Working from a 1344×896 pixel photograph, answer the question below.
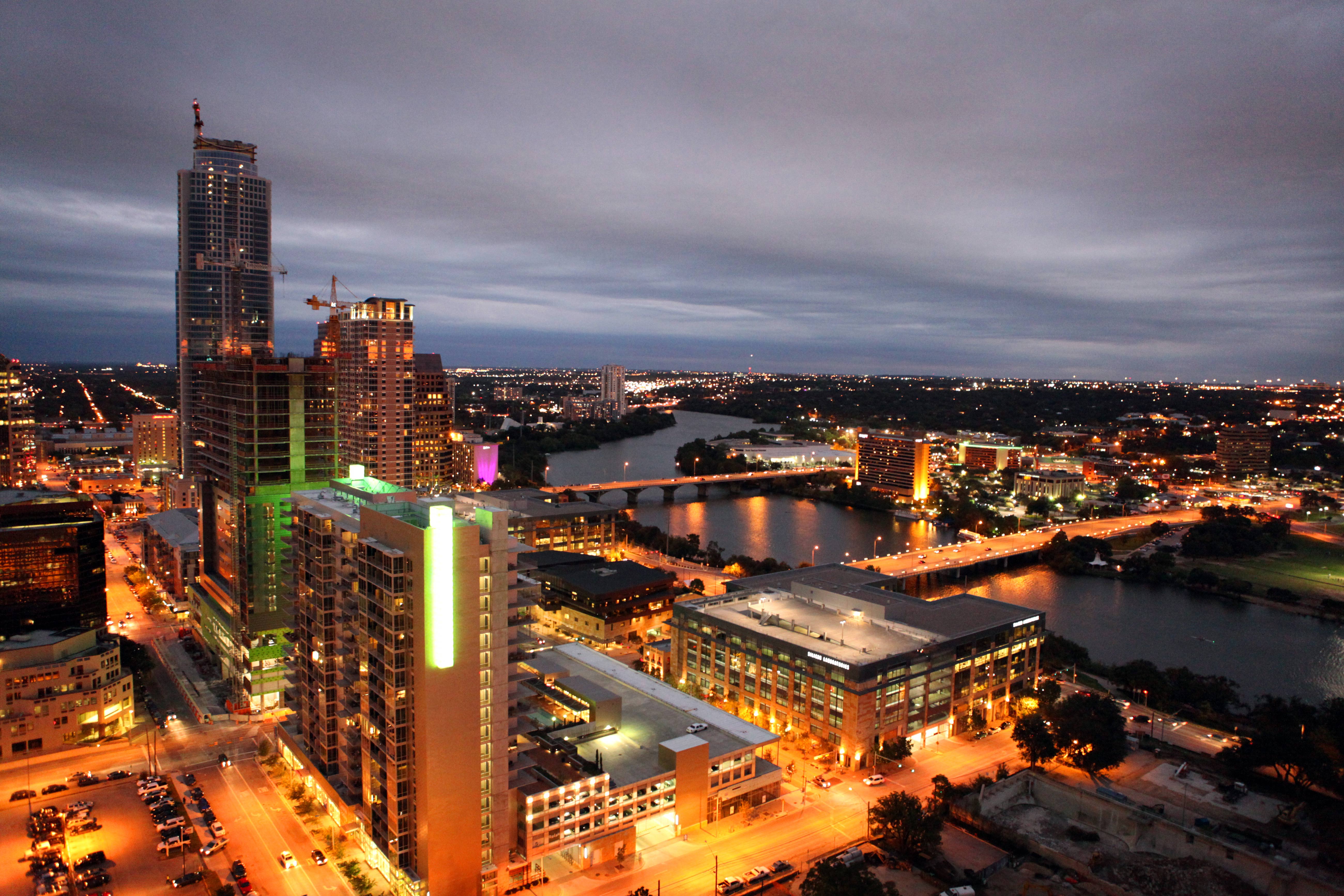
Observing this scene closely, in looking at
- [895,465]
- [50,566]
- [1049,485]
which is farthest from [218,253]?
[1049,485]

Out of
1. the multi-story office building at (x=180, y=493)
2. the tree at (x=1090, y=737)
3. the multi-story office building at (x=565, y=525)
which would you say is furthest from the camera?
the multi-story office building at (x=180, y=493)

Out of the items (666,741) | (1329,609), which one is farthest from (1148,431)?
(666,741)

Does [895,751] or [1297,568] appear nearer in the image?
[895,751]

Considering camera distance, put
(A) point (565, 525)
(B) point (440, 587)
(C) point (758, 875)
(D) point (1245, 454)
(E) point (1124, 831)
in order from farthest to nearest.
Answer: (D) point (1245, 454), (A) point (565, 525), (E) point (1124, 831), (C) point (758, 875), (B) point (440, 587)

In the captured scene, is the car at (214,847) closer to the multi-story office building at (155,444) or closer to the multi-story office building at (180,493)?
the multi-story office building at (180,493)

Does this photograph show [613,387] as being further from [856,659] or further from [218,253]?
[856,659]

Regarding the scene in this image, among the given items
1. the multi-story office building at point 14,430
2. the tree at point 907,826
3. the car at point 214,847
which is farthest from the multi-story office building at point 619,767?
the multi-story office building at point 14,430

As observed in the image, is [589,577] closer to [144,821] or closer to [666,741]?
[666,741]
